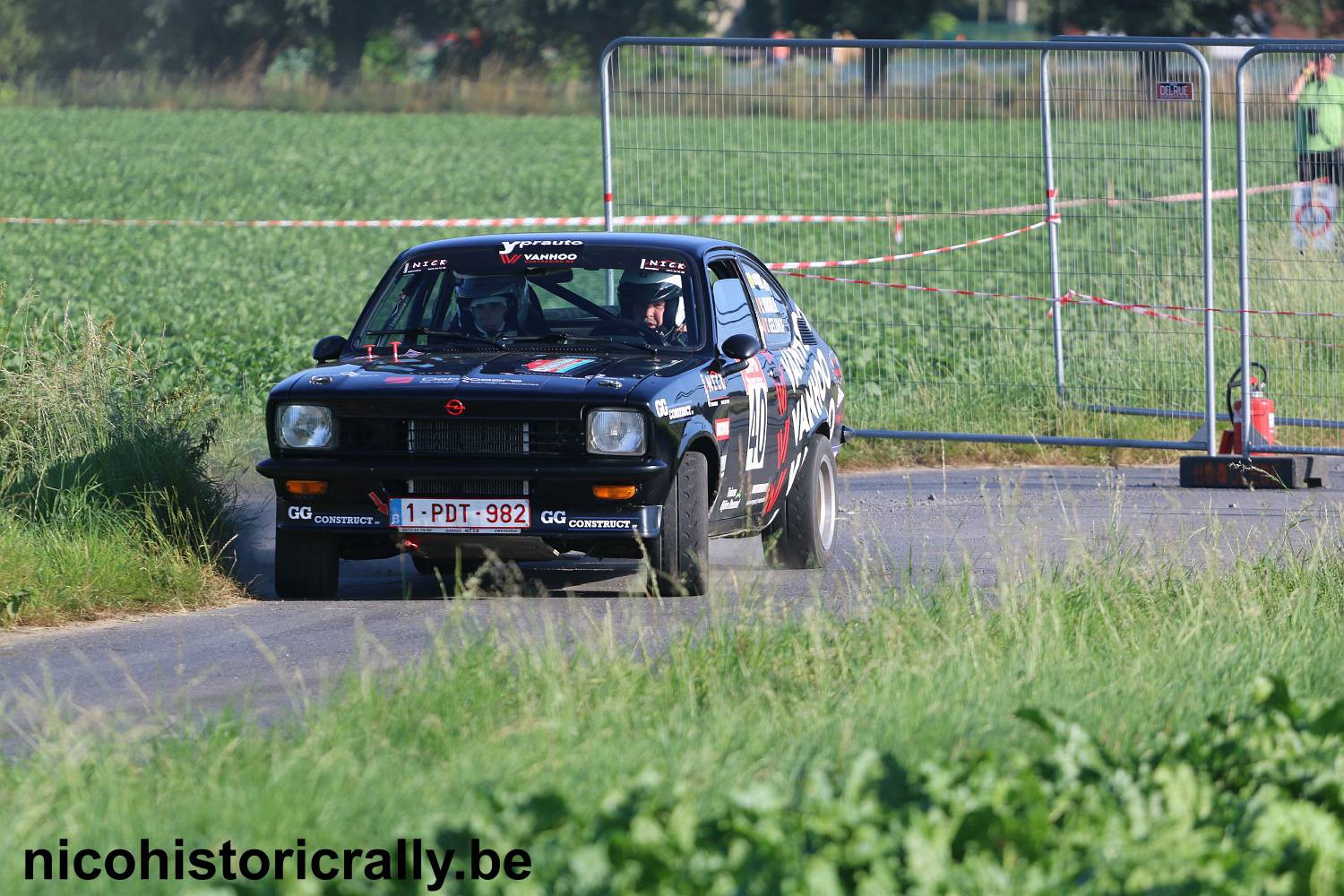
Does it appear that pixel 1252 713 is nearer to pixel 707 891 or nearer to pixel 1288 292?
pixel 707 891

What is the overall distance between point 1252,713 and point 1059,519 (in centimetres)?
585

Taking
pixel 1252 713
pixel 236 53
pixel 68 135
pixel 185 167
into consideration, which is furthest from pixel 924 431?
pixel 236 53

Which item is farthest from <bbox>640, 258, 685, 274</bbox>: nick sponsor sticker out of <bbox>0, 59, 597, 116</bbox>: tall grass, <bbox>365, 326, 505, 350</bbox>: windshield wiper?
<bbox>0, 59, 597, 116</bbox>: tall grass

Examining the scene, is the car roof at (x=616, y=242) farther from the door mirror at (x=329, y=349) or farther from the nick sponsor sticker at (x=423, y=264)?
the door mirror at (x=329, y=349)

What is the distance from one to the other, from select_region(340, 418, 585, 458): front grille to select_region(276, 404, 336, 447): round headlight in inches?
2.8

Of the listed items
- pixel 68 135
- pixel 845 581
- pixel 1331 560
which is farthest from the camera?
pixel 68 135

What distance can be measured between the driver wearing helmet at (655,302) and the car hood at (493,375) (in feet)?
1.09

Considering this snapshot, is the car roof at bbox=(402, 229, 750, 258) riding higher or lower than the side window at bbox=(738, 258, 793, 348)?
higher

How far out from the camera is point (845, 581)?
9.35 m

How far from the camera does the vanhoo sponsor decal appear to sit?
9.81m

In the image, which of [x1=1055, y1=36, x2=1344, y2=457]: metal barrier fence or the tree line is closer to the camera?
[x1=1055, y1=36, x2=1344, y2=457]: metal barrier fence

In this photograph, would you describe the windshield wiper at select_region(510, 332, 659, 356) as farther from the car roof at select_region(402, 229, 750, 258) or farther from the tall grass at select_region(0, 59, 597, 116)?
the tall grass at select_region(0, 59, 597, 116)

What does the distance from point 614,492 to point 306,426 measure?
1.41 meters

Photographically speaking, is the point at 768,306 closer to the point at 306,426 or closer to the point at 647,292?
the point at 647,292
